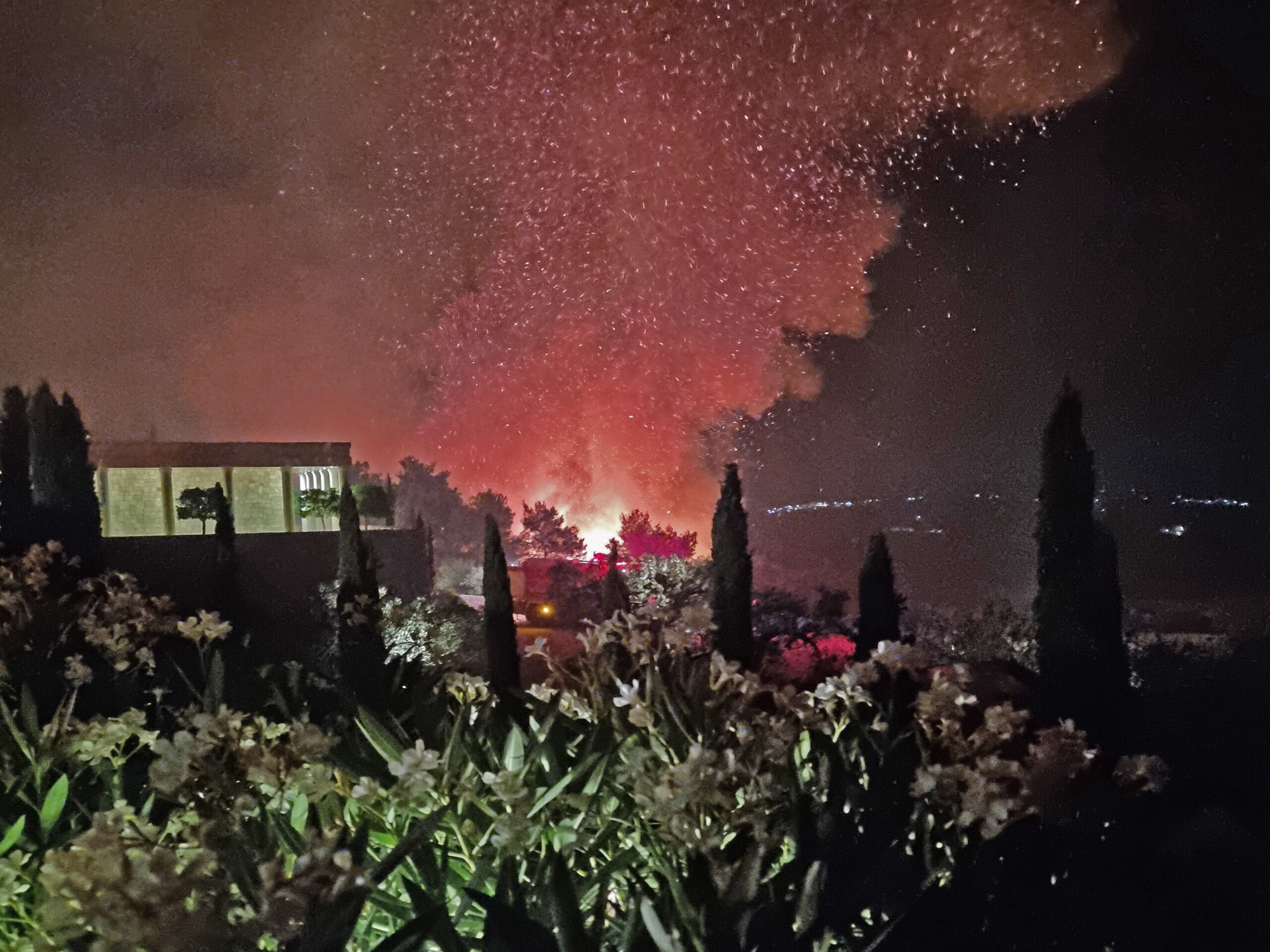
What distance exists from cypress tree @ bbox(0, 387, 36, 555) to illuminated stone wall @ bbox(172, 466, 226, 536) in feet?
14.4

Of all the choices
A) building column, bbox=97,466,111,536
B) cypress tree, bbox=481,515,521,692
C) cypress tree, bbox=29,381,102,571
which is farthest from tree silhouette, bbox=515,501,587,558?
cypress tree, bbox=481,515,521,692

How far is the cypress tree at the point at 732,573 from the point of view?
10.3m

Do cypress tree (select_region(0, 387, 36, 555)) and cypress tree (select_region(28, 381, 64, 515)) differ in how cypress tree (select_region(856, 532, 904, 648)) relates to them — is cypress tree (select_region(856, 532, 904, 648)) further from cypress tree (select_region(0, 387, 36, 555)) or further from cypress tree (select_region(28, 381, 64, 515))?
cypress tree (select_region(0, 387, 36, 555))

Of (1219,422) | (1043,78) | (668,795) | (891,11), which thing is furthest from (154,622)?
(1219,422)

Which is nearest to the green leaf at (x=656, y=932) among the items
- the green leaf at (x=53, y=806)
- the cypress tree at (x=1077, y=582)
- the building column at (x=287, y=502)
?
the green leaf at (x=53, y=806)

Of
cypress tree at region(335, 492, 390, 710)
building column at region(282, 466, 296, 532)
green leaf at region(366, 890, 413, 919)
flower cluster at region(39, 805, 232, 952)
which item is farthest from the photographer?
building column at region(282, 466, 296, 532)

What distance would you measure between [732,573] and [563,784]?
8091 millimetres

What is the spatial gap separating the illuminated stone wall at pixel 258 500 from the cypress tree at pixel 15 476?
17.6 feet

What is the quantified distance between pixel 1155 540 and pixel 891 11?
7030 mm

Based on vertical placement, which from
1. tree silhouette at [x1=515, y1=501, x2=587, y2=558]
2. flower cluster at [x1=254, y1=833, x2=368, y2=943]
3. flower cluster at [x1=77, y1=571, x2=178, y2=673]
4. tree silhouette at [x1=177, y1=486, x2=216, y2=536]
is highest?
tree silhouette at [x1=177, y1=486, x2=216, y2=536]

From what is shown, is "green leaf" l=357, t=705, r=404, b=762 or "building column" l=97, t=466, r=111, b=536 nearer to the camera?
"green leaf" l=357, t=705, r=404, b=762

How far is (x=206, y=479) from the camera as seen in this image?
56.6ft

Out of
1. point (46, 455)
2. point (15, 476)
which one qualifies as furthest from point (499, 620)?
point (15, 476)

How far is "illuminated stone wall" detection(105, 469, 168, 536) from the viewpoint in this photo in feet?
54.6
